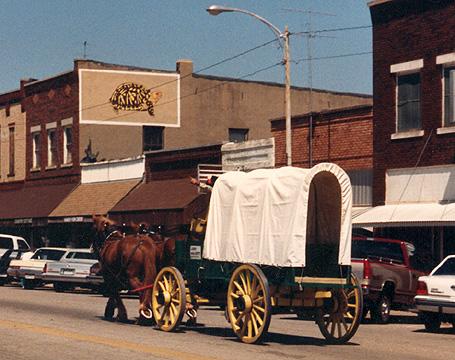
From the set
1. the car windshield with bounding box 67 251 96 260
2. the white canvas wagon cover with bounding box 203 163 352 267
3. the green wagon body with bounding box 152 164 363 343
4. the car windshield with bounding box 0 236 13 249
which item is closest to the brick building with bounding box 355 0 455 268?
the car windshield with bounding box 67 251 96 260

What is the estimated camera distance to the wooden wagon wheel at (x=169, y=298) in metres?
18.6

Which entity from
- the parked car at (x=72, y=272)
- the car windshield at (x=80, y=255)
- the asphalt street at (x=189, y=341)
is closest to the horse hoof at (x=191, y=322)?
the asphalt street at (x=189, y=341)

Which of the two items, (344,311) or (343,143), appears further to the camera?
(343,143)

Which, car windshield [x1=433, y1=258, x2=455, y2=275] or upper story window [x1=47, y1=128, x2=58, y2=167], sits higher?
upper story window [x1=47, y1=128, x2=58, y2=167]

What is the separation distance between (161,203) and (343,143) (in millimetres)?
10324

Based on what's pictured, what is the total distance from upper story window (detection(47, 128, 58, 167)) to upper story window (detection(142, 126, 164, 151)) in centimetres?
486

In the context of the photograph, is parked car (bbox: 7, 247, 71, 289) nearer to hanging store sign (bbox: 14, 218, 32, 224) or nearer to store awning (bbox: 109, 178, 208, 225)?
store awning (bbox: 109, 178, 208, 225)

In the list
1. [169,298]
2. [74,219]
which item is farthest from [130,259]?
[74,219]

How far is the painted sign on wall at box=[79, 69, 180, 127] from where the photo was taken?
Result: 53938mm

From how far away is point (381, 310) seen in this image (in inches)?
957

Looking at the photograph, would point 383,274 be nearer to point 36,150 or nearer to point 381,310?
point 381,310

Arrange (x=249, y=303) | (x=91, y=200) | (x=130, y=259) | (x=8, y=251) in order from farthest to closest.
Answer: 1. (x=91, y=200)
2. (x=8, y=251)
3. (x=130, y=259)
4. (x=249, y=303)

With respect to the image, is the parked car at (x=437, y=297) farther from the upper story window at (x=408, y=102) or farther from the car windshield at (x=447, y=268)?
the upper story window at (x=408, y=102)

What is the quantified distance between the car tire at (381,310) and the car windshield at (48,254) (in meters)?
17.9
